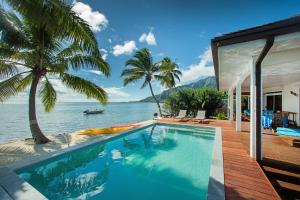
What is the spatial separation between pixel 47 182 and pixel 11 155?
107 inches

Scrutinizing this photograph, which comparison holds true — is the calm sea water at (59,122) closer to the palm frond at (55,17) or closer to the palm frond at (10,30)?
the palm frond at (10,30)

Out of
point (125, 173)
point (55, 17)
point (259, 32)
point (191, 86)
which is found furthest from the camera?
point (191, 86)

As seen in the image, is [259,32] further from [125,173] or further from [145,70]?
[145,70]

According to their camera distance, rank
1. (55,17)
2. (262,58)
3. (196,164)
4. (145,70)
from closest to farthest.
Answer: (262,58), (55,17), (196,164), (145,70)

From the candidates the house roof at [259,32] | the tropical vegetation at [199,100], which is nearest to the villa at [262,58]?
the house roof at [259,32]

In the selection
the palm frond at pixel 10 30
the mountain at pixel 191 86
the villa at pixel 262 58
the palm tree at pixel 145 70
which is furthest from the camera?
the mountain at pixel 191 86

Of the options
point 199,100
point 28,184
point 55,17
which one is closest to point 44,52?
point 55,17

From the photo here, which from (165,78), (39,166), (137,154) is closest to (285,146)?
(137,154)

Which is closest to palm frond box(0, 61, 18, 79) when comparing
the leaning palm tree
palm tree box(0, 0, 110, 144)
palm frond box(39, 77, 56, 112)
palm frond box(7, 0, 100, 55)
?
palm tree box(0, 0, 110, 144)

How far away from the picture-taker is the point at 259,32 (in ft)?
10.2

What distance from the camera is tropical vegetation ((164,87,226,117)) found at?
712 inches

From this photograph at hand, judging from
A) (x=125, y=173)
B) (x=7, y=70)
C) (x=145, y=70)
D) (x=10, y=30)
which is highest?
(x=145, y=70)

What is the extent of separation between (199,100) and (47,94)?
1446 centimetres

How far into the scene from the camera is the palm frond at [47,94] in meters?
8.56
